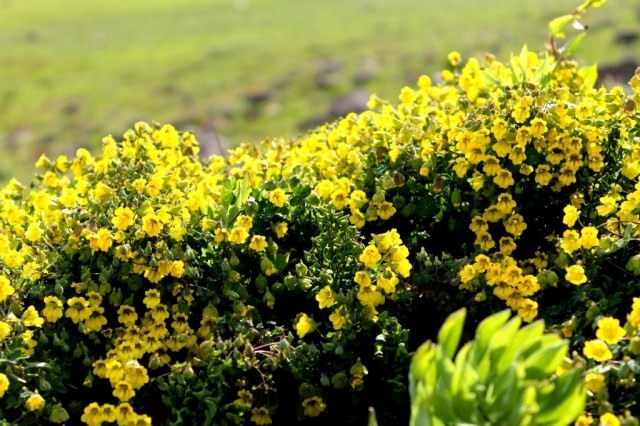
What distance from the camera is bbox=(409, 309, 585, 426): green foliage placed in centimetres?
251

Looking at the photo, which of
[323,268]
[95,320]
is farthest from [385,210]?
[95,320]

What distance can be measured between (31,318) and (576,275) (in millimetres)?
2094

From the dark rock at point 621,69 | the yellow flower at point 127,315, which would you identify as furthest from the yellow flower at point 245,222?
the dark rock at point 621,69

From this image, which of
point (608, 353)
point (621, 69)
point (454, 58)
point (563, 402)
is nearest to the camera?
point (563, 402)

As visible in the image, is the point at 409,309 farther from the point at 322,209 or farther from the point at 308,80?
the point at 308,80

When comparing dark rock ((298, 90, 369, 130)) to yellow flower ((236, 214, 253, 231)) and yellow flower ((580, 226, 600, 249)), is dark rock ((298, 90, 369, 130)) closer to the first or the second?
yellow flower ((236, 214, 253, 231))

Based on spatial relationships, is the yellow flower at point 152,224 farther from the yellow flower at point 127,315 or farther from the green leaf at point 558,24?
the green leaf at point 558,24

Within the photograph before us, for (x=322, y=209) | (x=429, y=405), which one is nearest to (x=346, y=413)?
(x=322, y=209)

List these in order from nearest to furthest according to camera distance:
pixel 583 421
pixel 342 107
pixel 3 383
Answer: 1. pixel 583 421
2. pixel 3 383
3. pixel 342 107

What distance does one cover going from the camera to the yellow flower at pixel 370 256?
11.7ft

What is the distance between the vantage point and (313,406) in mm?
3529

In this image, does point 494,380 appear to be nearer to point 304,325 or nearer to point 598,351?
point 598,351

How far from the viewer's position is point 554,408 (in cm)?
257

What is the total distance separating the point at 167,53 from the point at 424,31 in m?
9.43
